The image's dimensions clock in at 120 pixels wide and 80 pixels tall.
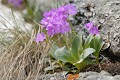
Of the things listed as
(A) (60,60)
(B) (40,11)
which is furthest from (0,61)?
(B) (40,11)

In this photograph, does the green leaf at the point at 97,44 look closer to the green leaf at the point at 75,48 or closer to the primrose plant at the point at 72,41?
the primrose plant at the point at 72,41

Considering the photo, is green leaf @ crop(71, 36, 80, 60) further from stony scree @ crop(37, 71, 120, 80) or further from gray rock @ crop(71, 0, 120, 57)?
gray rock @ crop(71, 0, 120, 57)

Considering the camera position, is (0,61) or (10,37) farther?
(10,37)

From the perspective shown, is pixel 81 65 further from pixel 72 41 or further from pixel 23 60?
pixel 23 60

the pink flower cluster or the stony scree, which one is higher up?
the pink flower cluster

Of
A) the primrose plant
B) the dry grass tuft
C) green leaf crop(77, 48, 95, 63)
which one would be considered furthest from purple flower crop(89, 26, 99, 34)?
the dry grass tuft

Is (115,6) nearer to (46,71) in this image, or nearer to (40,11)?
(46,71)
